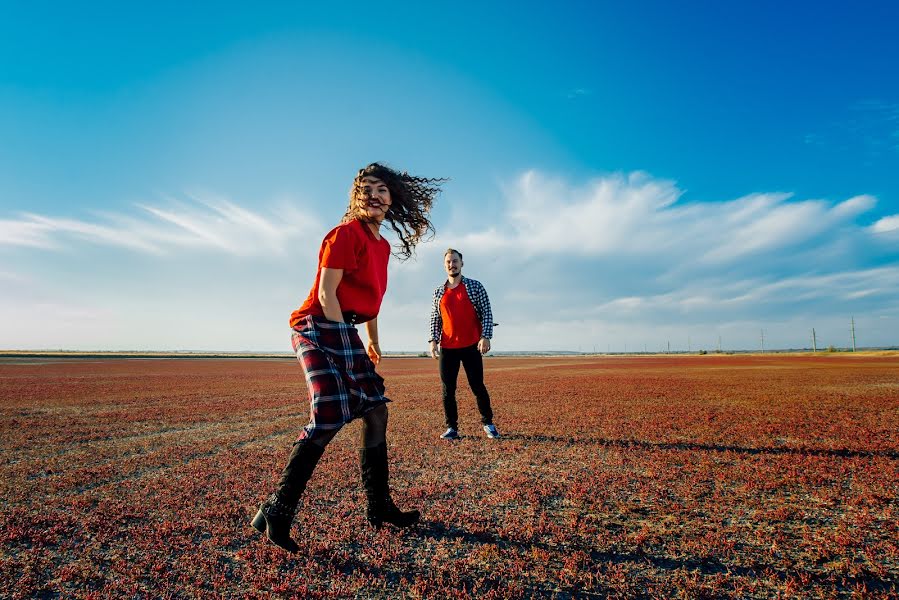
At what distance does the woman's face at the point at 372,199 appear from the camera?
3223 millimetres

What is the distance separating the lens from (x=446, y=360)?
6230mm

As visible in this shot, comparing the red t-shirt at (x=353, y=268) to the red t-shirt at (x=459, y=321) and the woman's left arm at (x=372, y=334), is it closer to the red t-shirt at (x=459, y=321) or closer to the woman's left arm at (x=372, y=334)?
the woman's left arm at (x=372, y=334)

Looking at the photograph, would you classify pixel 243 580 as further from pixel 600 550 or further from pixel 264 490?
pixel 600 550

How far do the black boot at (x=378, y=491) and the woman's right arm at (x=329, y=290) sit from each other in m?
1.03

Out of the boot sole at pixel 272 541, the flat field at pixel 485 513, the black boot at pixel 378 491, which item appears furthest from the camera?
the black boot at pixel 378 491

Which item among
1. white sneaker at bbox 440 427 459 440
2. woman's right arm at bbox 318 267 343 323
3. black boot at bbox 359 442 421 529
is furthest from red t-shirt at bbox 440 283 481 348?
woman's right arm at bbox 318 267 343 323

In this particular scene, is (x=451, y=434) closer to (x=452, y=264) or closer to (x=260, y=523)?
(x=452, y=264)

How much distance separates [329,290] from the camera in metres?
2.80

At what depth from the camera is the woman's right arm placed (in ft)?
9.15

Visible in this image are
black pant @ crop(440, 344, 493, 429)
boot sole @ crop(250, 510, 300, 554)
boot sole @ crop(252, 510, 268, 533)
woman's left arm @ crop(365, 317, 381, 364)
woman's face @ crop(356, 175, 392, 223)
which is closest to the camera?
boot sole @ crop(250, 510, 300, 554)

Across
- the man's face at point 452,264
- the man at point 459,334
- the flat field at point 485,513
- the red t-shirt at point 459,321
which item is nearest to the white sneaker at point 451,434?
the man at point 459,334

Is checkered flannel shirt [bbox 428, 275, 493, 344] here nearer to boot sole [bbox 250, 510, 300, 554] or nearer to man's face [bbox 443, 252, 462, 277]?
man's face [bbox 443, 252, 462, 277]

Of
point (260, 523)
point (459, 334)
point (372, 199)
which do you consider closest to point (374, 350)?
point (372, 199)

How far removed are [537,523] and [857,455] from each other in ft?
14.4
